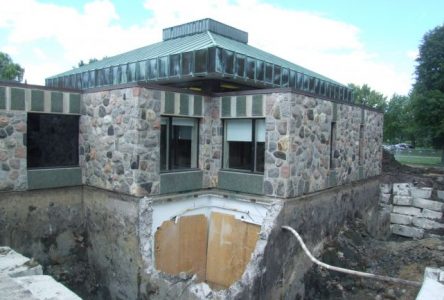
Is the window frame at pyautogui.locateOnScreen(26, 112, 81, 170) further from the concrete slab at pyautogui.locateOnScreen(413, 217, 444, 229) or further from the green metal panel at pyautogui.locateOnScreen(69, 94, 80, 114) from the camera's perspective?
the concrete slab at pyautogui.locateOnScreen(413, 217, 444, 229)

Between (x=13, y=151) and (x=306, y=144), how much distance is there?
731 cm

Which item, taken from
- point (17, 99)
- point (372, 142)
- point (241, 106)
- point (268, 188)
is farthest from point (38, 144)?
point (372, 142)

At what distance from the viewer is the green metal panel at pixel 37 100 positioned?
953 cm

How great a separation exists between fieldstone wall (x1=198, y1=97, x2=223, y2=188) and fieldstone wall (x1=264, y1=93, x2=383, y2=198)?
161 centimetres

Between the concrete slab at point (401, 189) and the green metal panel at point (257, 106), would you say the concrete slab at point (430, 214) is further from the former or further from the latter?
the green metal panel at point (257, 106)

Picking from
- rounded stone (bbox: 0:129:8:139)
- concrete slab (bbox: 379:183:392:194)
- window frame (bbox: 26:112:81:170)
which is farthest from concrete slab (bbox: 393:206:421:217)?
rounded stone (bbox: 0:129:8:139)

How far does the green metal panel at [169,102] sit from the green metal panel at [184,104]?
27 centimetres

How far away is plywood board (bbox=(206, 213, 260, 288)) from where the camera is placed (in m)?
9.96

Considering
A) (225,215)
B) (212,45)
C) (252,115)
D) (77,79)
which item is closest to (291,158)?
(252,115)

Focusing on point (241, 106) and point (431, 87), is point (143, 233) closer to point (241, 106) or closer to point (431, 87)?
point (241, 106)

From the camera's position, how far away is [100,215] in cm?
1018

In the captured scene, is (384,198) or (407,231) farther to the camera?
(384,198)

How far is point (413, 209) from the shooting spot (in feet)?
54.3

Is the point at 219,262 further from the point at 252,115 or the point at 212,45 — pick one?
the point at 212,45
